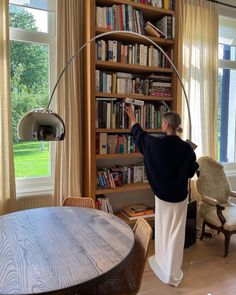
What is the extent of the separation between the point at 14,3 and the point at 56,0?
419 millimetres

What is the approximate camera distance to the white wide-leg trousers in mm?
2227

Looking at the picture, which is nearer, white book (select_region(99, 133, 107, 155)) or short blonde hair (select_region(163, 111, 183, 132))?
short blonde hair (select_region(163, 111, 183, 132))

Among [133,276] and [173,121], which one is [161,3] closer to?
[173,121]

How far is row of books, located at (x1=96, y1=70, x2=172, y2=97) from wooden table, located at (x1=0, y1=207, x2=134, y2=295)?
4.73 feet

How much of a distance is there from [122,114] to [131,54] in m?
0.66

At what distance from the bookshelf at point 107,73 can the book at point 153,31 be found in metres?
0.05

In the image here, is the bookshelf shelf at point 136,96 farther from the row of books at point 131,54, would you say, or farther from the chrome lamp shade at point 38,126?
the chrome lamp shade at point 38,126

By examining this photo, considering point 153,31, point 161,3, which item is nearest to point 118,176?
point 153,31

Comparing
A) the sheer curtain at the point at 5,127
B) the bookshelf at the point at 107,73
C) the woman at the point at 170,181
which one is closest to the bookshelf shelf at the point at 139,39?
the bookshelf at the point at 107,73

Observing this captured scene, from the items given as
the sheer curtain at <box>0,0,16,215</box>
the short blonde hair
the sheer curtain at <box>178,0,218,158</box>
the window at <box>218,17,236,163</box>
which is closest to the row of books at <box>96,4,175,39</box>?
the sheer curtain at <box>178,0,218,158</box>

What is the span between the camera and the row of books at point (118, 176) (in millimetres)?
2848

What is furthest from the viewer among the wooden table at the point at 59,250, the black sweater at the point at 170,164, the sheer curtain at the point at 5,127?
the sheer curtain at the point at 5,127

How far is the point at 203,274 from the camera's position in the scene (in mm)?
2418

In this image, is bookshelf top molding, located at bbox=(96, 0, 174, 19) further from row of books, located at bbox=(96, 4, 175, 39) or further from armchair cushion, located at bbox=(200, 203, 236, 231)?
armchair cushion, located at bbox=(200, 203, 236, 231)
